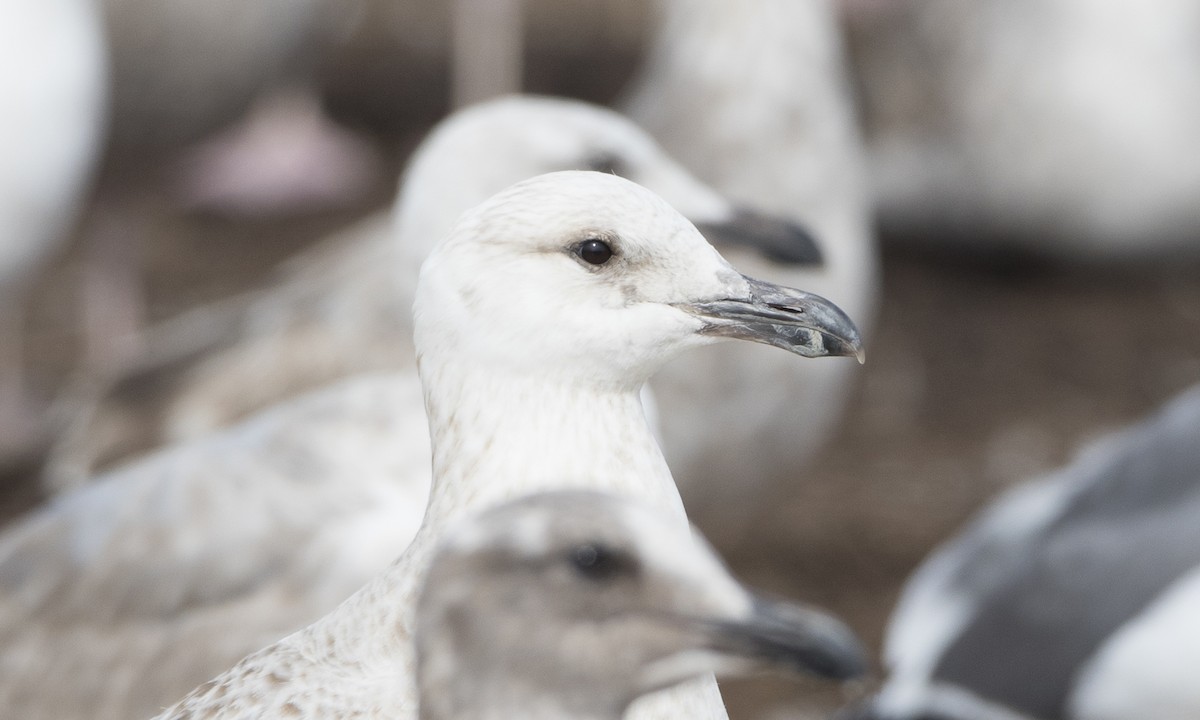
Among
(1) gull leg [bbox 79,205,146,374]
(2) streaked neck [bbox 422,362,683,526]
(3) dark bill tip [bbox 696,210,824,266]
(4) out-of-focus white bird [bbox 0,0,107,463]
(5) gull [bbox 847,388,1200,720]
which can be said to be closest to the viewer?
(2) streaked neck [bbox 422,362,683,526]

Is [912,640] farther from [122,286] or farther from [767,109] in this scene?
[122,286]

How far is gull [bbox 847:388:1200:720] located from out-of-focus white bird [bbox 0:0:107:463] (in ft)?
7.90

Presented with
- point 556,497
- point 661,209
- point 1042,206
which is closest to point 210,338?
point 661,209

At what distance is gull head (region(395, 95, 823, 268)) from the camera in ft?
8.97

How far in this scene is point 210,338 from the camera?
380cm

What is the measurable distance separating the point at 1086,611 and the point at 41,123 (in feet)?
9.07

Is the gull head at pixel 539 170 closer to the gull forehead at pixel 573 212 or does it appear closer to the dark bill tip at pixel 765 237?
the dark bill tip at pixel 765 237

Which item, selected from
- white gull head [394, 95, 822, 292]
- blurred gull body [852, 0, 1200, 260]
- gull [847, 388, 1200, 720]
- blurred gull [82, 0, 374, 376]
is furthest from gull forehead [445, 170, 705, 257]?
blurred gull body [852, 0, 1200, 260]

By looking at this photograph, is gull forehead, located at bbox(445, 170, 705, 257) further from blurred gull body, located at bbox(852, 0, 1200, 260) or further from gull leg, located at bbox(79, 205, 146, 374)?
blurred gull body, located at bbox(852, 0, 1200, 260)

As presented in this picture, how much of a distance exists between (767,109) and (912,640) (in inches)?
46.1

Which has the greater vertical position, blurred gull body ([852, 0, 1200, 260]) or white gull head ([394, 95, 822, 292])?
blurred gull body ([852, 0, 1200, 260])

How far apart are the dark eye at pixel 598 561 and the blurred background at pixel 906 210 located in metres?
3.07

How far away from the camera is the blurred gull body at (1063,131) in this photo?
19.7 feet

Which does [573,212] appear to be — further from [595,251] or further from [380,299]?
[380,299]
